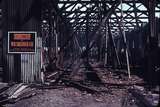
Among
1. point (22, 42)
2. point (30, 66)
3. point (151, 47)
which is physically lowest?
point (30, 66)

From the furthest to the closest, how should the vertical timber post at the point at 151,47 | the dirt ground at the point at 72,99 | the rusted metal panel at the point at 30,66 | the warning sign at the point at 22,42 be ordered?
1. the rusted metal panel at the point at 30,66
2. the warning sign at the point at 22,42
3. the vertical timber post at the point at 151,47
4. the dirt ground at the point at 72,99

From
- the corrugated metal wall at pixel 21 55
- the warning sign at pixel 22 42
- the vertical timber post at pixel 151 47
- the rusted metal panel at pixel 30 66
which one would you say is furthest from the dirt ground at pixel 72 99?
the warning sign at pixel 22 42

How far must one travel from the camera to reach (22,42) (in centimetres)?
1420

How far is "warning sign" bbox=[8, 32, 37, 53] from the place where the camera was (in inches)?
561

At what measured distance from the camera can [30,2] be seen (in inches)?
582

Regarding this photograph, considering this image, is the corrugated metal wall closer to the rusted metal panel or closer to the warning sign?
the rusted metal panel

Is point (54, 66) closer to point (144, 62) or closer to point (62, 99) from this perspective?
point (144, 62)

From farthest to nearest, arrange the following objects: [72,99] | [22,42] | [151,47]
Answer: [22,42], [151,47], [72,99]

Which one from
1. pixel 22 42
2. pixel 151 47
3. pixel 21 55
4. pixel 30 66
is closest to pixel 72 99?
pixel 30 66

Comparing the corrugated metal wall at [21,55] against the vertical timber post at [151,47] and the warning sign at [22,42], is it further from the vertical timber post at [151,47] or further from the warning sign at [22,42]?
the vertical timber post at [151,47]

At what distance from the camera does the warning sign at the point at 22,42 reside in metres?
14.2

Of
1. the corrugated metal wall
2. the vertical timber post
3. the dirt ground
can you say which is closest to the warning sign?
the corrugated metal wall

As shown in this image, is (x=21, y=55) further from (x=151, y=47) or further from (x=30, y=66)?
(x=151, y=47)

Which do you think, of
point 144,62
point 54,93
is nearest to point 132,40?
point 144,62
